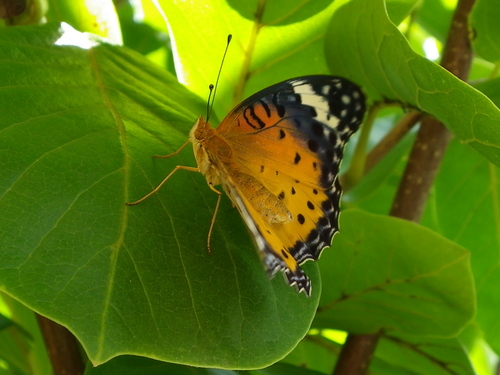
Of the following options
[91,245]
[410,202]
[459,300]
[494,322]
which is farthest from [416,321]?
[91,245]

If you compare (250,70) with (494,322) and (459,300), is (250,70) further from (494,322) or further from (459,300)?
(494,322)

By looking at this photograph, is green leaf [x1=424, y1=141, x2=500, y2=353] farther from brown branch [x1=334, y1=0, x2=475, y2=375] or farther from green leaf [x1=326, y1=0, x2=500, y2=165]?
green leaf [x1=326, y1=0, x2=500, y2=165]

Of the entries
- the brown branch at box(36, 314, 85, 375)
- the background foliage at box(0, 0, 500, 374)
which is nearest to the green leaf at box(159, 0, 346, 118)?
the background foliage at box(0, 0, 500, 374)

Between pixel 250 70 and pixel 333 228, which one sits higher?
pixel 250 70

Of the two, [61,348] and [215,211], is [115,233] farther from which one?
[61,348]

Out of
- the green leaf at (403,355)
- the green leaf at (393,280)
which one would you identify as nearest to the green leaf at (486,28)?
the green leaf at (393,280)

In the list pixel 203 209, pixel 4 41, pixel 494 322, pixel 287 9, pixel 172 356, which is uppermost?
pixel 287 9
